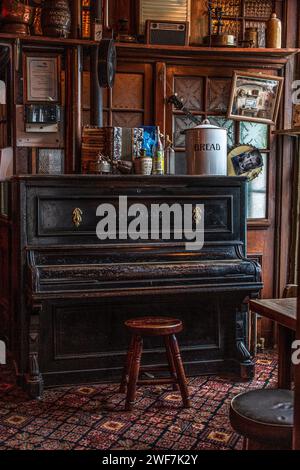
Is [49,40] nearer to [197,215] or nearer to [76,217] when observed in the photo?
[76,217]

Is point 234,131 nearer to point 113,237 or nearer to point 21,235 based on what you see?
point 113,237

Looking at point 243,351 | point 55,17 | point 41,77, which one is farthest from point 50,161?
point 243,351

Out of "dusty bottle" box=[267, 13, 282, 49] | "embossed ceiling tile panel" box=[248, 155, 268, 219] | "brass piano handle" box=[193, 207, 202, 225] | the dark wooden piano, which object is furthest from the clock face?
"embossed ceiling tile panel" box=[248, 155, 268, 219]

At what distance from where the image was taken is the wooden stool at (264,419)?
7.09 ft

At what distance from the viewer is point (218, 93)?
16.0 feet

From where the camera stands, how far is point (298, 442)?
1786 mm

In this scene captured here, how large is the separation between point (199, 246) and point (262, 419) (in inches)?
81.9

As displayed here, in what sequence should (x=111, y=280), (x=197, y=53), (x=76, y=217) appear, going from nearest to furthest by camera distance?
(x=111, y=280), (x=76, y=217), (x=197, y=53)

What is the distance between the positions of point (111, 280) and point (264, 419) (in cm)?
176

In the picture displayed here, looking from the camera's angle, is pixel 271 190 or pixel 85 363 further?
pixel 271 190

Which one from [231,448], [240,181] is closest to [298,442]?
[231,448]

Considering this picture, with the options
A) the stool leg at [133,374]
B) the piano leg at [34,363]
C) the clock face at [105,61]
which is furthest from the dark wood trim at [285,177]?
the piano leg at [34,363]

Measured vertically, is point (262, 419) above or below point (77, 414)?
above
